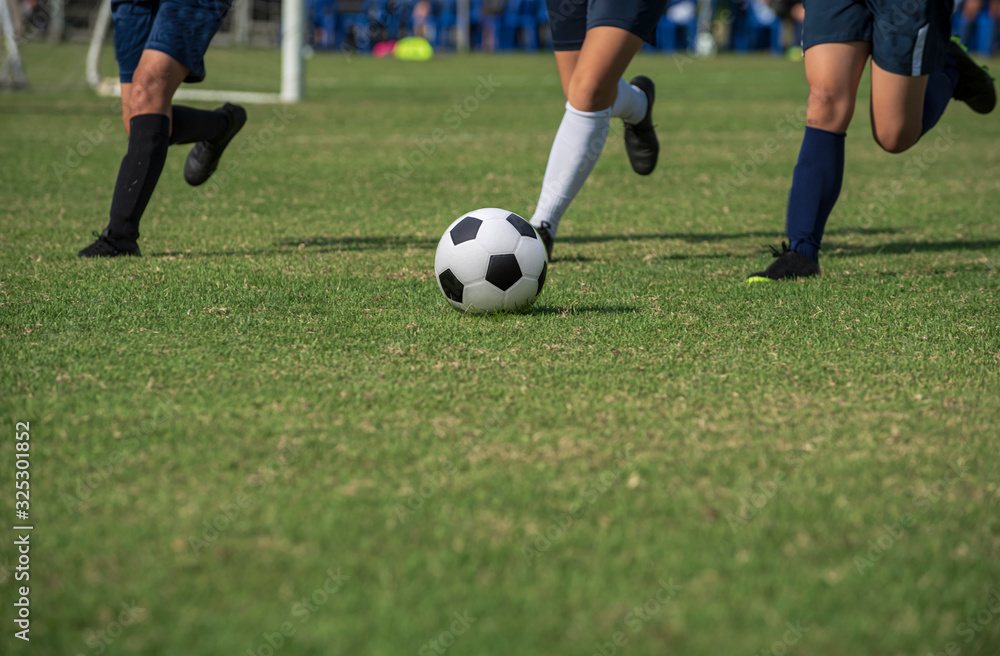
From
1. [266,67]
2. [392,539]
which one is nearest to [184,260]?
[392,539]

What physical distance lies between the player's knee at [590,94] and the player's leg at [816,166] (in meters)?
0.85

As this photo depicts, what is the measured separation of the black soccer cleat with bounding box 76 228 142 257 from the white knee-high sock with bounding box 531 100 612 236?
71.6 inches

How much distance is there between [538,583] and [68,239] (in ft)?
13.6

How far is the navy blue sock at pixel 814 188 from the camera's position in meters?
4.45

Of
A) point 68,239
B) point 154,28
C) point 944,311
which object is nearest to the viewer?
point 944,311

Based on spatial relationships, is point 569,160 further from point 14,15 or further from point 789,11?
point 789,11

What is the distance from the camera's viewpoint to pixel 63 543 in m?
1.92

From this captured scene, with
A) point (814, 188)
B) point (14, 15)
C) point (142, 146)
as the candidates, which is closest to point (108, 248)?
point (142, 146)

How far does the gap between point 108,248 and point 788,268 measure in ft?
9.76

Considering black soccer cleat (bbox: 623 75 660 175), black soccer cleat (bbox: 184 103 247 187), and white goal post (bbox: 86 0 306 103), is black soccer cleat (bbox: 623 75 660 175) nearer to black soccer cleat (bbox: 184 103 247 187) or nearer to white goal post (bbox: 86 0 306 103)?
black soccer cleat (bbox: 184 103 247 187)

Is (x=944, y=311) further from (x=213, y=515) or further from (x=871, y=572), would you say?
(x=213, y=515)

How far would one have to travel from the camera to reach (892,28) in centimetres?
405

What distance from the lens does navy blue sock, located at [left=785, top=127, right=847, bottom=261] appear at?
4445mm

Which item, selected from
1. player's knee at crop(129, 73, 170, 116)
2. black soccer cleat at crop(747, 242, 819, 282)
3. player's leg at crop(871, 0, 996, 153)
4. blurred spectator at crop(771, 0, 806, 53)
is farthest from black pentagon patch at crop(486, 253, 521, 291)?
blurred spectator at crop(771, 0, 806, 53)
